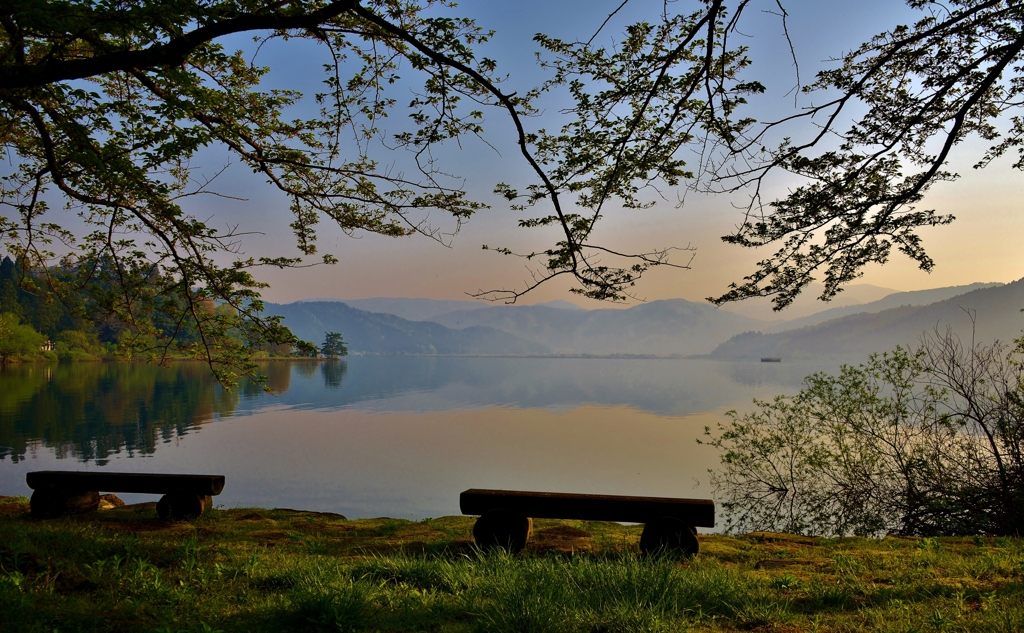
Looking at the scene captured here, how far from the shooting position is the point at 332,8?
454cm

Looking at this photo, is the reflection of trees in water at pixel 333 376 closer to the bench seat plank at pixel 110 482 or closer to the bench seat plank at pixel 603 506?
the bench seat plank at pixel 110 482

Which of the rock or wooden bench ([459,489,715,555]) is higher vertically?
wooden bench ([459,489,715,555])

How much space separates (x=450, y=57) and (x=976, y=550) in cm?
772

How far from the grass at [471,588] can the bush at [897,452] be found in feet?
11.2

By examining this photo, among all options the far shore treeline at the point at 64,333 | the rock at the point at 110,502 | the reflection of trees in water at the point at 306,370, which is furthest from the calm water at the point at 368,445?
the reflection of trees in water at the point at 306,370

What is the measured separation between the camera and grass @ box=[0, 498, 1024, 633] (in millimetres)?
3385

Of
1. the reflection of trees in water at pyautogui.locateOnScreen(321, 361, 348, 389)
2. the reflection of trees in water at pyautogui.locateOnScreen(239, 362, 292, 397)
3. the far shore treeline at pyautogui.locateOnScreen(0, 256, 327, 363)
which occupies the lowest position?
the reflection of trees in water at pyautogui.locateOnScreen(321, 361, 348, 389)

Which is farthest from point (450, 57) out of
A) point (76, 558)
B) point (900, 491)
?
point (900, 491)

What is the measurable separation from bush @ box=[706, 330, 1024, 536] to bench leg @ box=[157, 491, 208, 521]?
9669 mm

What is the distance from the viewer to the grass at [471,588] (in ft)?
11.1

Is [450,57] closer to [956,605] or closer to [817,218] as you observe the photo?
[817,218]

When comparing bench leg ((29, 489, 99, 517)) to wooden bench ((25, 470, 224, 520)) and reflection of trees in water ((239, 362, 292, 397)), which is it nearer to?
wooden bench ((25, 470, 224, 520))

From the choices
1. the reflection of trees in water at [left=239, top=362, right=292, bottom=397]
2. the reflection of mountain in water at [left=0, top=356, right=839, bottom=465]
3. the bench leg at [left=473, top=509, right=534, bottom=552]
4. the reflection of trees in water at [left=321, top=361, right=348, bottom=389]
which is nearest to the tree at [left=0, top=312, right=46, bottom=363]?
the reflection of mountain in water at [left=0, top=356, right=839, bottom=465]

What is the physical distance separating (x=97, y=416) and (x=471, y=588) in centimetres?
3124
